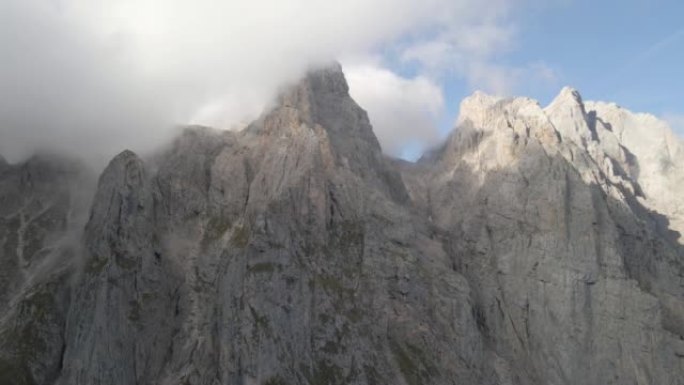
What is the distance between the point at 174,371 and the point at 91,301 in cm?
2809

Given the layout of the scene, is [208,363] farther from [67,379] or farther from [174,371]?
[67,379]

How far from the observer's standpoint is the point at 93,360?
192750 mm

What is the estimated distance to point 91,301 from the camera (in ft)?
655

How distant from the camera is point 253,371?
19162 cm

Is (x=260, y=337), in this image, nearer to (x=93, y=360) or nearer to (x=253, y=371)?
(x=253, y=371)

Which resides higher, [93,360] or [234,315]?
[234,315]

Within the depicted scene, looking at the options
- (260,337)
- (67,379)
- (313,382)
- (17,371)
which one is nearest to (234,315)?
(260,337)

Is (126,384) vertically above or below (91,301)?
below

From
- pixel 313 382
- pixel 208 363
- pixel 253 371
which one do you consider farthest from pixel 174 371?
pixel 313 382

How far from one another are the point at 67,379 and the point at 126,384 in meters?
14.3

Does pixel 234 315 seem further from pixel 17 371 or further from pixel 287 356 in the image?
pixel 17 371

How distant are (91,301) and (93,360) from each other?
1559cm

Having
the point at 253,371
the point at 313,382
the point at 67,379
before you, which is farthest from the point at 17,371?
the point at 313,382

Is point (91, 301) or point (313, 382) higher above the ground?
point (91, 301)
